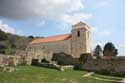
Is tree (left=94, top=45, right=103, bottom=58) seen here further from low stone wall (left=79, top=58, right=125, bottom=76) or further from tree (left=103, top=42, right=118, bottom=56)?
low stone wall (left=79, top=58, right=125, bottom=76)

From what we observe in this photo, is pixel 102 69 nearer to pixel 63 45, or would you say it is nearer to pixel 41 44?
pixel 63 45

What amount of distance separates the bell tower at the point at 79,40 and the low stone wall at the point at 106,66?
14.8 m

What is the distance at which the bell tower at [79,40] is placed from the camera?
4338 centimetres

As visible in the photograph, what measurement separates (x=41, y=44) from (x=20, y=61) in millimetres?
23498

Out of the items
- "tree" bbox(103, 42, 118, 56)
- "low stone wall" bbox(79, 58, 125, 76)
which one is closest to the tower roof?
"low stone wall" bbox(79, 58, 125, 76)

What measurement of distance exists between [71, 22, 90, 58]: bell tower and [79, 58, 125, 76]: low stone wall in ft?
48.5

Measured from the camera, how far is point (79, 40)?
144 ft

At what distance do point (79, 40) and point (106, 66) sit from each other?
17755 mm

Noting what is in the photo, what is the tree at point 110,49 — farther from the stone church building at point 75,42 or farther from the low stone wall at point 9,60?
the low stone wall at point 9,60

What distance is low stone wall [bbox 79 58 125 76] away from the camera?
84.0 ft

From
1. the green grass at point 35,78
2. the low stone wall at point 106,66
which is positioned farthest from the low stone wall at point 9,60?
the low stone wall at point 106,66

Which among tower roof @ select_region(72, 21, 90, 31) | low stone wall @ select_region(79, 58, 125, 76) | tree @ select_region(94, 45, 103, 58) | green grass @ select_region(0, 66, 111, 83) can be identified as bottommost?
green grass @ select_region(0, 66, 111, 83)

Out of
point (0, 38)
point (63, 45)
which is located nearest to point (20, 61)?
point (63, 45)

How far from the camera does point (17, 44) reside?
192 feet
